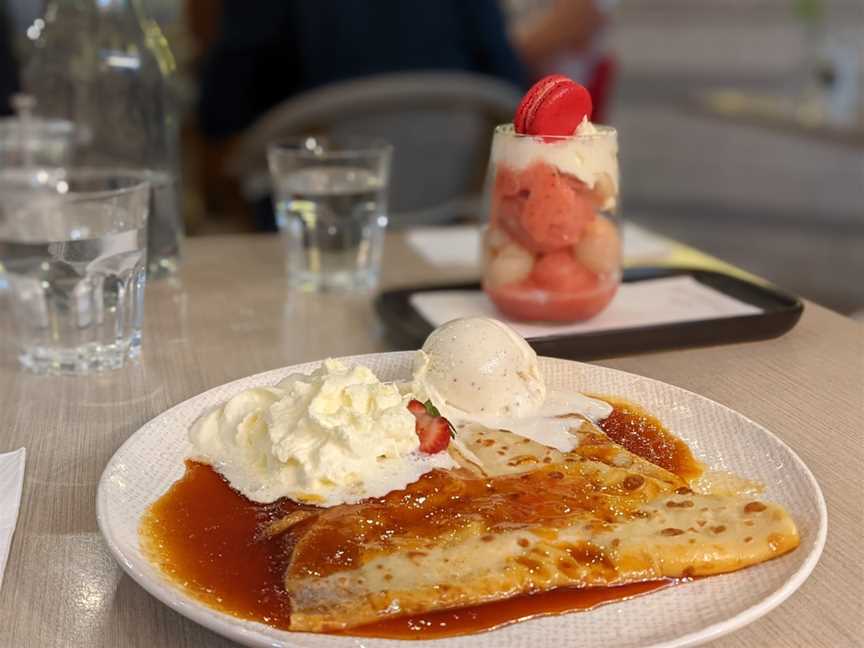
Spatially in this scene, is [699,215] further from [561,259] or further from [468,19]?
[561,259]

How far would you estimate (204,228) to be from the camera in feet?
16.3

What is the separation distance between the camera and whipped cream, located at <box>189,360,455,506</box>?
801 millimetres

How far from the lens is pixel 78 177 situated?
1.46 m

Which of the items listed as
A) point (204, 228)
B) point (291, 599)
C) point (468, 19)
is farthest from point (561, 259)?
point (204, 228)

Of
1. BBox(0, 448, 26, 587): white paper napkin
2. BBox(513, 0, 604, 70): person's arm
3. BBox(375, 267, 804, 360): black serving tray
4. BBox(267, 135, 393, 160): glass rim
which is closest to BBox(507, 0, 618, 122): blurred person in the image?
BBox(513, 0, 604, 70): person's arm

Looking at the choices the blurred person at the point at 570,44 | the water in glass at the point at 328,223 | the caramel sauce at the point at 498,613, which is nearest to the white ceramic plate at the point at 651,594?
the caramel sauce at the point at 498,613

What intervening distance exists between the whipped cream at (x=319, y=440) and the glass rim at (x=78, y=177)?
0.46 m

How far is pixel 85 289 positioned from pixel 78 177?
0.36 m

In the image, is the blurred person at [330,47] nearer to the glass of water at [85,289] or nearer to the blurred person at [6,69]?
the blurred person at [6,69]

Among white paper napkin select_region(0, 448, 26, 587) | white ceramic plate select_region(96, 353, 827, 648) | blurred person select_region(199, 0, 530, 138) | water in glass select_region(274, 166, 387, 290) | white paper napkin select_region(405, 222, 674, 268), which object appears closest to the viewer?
white ceramic plate select_region(96, 353, 827, 648)

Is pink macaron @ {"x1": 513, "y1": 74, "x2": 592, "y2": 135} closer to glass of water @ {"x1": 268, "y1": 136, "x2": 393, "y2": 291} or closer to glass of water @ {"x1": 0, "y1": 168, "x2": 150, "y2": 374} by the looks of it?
glass of water @ {"x1": 268, "y1": 136, "x2": 393, "y2": 291}

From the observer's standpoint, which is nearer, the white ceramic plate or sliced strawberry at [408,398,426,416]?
the white ceramic plate

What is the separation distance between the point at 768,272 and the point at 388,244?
3.11 meters

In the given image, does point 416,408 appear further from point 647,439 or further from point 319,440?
point 647,439
